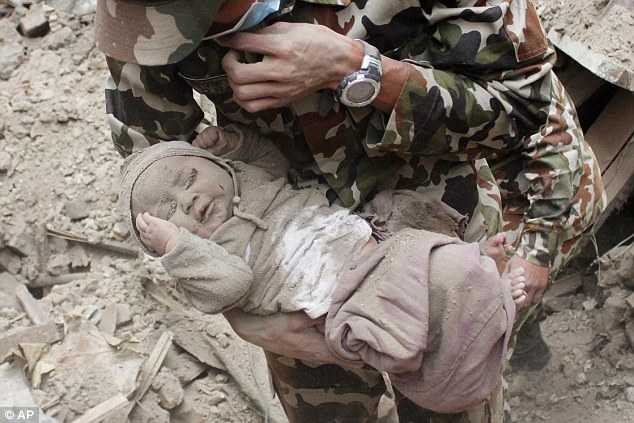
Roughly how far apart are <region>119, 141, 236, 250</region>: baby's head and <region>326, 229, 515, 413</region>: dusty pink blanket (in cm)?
37

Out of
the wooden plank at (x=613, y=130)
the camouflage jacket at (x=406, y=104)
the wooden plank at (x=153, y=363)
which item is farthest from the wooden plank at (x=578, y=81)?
the wooden plank at (x=153, y=363)

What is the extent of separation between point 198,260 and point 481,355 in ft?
2.28

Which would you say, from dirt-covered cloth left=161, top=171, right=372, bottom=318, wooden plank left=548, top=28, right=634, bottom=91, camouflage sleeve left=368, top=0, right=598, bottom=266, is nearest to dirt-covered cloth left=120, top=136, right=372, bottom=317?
dirt-covered cloth left=161, top=171, right=372, bottom=318

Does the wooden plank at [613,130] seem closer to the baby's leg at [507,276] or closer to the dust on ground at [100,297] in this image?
the dust on ground at [100,297]

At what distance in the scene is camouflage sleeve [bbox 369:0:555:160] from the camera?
210 cm

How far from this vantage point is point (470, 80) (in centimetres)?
219

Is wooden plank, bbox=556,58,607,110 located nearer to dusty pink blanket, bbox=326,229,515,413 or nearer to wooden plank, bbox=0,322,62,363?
dusty pink blanket, bbox=326,229,515,413

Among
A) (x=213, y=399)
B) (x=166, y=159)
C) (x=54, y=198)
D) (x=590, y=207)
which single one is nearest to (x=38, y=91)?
(x=54, y=198)

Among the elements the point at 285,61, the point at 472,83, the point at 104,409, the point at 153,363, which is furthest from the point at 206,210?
the point at 153,363

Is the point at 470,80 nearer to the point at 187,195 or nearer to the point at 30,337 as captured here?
the point at 187,195

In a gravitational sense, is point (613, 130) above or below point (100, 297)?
above

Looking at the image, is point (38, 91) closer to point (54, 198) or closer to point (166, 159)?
point (54, 198)

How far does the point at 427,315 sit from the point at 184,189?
26.8 inches

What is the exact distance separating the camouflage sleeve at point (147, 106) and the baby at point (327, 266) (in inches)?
3.5
